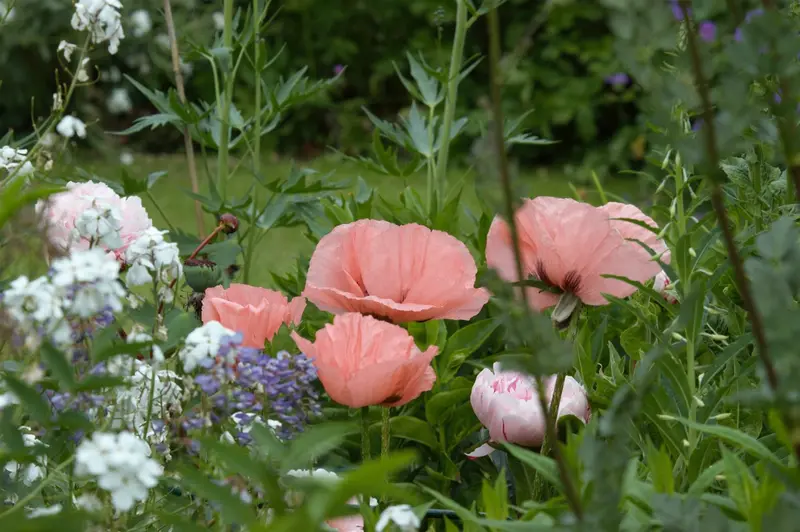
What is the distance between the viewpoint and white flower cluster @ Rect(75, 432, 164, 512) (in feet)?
1.87

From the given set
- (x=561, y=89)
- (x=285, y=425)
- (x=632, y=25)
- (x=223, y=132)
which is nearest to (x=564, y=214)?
(x=285, y=425)

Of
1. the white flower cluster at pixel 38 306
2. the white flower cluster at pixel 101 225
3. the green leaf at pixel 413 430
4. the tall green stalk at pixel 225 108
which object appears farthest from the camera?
the tall green stalk at pixel 225 108

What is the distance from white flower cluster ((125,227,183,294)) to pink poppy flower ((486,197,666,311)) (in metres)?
0.27

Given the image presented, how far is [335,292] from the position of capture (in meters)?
0.99

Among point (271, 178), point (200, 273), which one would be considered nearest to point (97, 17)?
point (200, 273)

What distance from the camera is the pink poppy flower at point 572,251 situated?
929mm

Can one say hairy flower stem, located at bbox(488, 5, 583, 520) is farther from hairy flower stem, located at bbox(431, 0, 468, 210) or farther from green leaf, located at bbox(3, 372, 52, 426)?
hairy flower stem, located at bbox(431, 0, 468, 210)

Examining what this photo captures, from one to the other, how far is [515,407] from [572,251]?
15 centimetres

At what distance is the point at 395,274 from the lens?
100cm

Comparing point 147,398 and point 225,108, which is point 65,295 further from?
point 225,108

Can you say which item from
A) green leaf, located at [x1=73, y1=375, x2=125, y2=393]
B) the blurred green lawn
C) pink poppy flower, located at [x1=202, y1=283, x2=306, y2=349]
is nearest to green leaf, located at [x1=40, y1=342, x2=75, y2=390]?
green leaf, located at [x1=73, y1=375, x2=125, y2=393]

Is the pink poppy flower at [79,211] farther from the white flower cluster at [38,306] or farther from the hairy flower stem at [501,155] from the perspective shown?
the hairy flower stem at [501,155]

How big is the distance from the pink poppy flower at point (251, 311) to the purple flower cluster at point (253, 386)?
9 centimetres

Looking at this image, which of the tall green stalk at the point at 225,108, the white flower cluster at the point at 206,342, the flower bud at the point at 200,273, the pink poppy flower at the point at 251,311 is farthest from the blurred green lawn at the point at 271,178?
the white flower cluster at the point at 206,342
